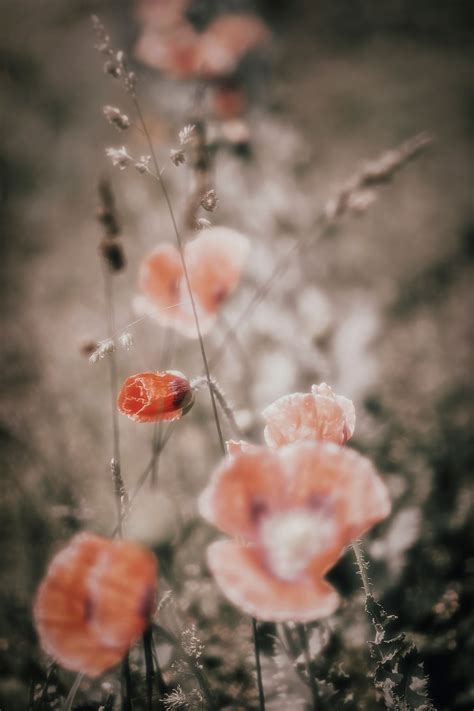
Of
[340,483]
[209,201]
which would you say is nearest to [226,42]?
[209,201]

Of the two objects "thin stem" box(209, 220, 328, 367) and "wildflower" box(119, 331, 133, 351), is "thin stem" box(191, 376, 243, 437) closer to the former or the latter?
Result: "wildflower" box(119, 331, 133, 351)

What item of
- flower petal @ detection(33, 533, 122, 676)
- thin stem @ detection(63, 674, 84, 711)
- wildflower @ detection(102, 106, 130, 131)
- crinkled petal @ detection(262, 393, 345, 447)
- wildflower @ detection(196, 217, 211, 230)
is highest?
wildflower @ detection(102, 106, 130, 131)

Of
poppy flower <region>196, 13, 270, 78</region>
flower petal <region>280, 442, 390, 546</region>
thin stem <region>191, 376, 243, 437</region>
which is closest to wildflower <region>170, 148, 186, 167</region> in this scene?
thin stem <region>191, 376, 243, 437</region>

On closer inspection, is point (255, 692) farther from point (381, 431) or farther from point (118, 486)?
point (381, 431)

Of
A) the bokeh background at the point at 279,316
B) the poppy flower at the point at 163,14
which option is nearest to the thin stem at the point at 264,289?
the bokeh background at the point at 279,316

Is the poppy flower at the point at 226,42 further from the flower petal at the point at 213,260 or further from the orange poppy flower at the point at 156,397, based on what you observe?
the orange poppy flower at the point at 156,397
